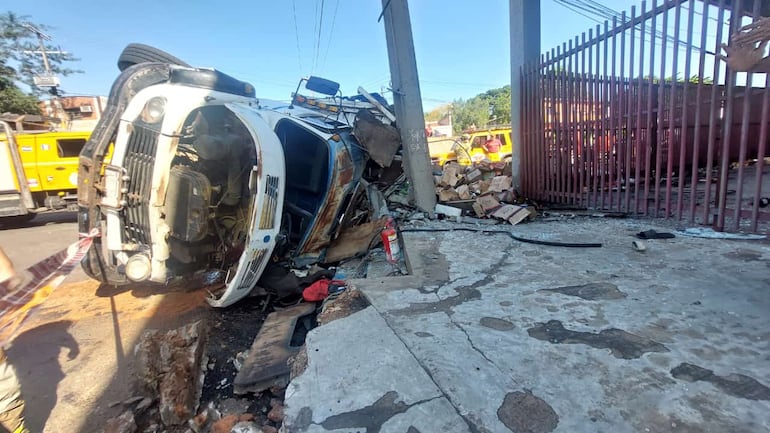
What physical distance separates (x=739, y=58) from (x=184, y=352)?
14.3ft

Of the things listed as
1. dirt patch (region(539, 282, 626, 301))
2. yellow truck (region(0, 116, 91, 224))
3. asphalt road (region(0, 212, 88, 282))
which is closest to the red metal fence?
dirt patch (region(539, 282, 626, 301))

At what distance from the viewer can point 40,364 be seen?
2.91 metres

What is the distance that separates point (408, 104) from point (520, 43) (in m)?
2.28

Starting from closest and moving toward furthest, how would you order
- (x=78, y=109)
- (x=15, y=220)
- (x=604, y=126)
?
(x=604, y=126)
(x=15, y=220)
(x=78, y=109)

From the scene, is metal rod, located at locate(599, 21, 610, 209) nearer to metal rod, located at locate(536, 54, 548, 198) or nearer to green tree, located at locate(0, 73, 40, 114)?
metal rod, located at locate(536, 54, 548, 198)

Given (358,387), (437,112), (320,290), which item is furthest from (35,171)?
(437,112)

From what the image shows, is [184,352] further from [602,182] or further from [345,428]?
[602,182]

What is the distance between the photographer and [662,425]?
1.38 m

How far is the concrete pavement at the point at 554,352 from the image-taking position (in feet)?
4.83

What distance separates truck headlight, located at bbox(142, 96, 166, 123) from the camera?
10.4ft

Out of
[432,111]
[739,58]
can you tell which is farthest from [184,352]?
[432,111]

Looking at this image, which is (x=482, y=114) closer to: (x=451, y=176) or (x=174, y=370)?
(x=451, y=176)

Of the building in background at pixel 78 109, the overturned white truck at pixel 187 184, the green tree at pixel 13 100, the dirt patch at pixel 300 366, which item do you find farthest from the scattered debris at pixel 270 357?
the building in background at pixel 78 109

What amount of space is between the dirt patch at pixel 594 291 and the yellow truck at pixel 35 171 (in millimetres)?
10883
